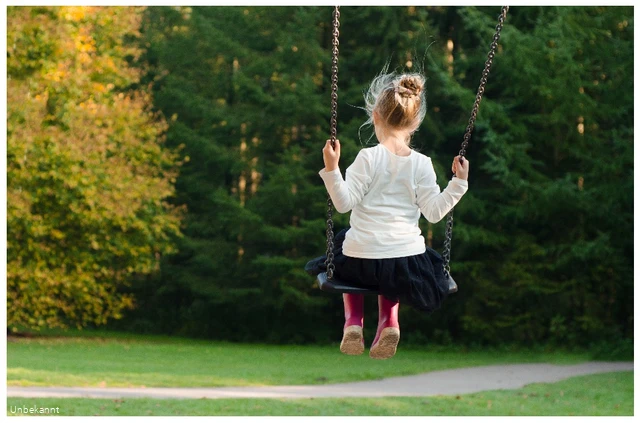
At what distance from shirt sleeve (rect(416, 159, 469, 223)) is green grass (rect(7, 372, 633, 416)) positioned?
369 inches

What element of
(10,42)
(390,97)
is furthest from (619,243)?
(390,97)

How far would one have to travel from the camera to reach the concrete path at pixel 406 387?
14992 mm

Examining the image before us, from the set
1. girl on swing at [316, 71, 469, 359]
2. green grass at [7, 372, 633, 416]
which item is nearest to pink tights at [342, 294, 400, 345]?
girl on swing at [316, 71, 469, 359]

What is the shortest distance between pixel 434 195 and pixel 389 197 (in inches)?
7.1

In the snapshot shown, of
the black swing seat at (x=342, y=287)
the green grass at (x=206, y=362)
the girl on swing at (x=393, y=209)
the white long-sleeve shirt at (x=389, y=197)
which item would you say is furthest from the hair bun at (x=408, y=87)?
the green grass at (x=206, y=362)

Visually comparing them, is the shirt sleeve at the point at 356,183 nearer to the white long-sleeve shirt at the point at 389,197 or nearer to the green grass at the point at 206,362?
the white long-sleeve shirt at the point at 389,197

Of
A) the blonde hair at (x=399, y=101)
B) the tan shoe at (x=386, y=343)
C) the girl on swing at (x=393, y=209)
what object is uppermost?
the blonde hair at (x=399, y=101)

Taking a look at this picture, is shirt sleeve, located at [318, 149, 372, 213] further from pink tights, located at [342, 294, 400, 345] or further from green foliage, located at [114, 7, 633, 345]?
green foliage, located at [114, 7, 633, 345]

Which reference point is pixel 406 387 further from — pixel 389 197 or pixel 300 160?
pixel 389 197

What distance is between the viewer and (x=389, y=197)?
4.01m

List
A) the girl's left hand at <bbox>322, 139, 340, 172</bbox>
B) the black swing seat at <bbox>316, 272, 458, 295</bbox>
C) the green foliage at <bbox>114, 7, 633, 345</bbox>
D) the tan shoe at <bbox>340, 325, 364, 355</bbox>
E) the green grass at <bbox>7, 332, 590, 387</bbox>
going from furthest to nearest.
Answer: the green foliage at <bbox>114, 7, 633, 345</bbox> → the green grass at <bbox>7, 332, 590, 387</bbox> → the tan shoe at <bbox>340, 325, 364, 355</bbox> → the black swing seat at <bbox>316, 272, 458, 295</bbox> → the girl's left hand at <bbox>322, 139, 340, 172</bbox>

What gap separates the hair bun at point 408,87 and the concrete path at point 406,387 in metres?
11.3

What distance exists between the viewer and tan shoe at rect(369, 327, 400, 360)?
4.05 m

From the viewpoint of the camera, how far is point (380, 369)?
18.1 metres
